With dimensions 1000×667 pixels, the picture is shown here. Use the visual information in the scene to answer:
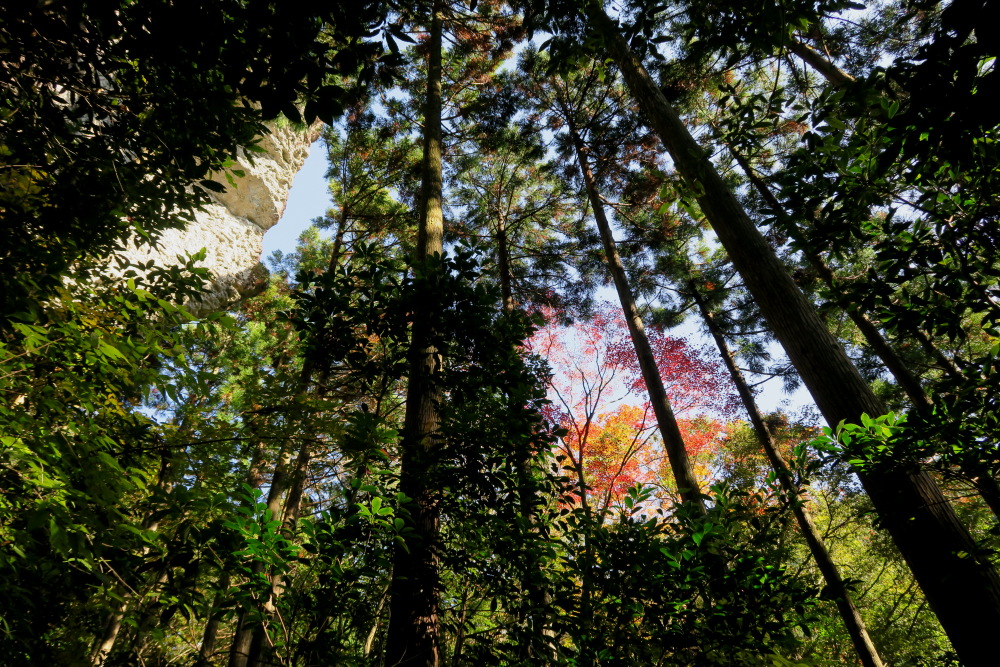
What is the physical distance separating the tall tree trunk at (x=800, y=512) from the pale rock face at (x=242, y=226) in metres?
11.3

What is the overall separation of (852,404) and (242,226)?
14.0 m

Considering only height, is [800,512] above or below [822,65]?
below

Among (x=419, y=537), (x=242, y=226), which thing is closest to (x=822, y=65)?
(x=419, y=537)

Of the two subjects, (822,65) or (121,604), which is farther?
(822,65)

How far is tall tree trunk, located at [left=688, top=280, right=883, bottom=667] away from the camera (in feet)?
8.54

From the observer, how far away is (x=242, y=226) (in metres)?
12.8

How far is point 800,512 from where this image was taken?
132 inches

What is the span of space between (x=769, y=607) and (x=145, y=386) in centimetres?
321

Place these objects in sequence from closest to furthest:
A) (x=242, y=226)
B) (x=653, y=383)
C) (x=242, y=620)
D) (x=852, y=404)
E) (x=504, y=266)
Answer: (x=852, y=404) → (x=242, y=620) → (x=653, y=383) → (x=504, y=266) → (x=242, y=226)

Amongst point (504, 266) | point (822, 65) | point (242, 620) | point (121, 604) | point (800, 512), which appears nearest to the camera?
point (121, 604)


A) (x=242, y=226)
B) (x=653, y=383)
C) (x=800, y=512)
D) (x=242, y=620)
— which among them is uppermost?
(x=242, y=226)

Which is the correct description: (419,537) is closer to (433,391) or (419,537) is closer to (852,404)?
(433,391)

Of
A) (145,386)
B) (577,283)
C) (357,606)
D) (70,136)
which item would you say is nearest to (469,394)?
(357,606)

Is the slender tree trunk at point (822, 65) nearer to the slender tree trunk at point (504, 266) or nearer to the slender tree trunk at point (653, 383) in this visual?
the slender tree trunk at point (653, 383)
